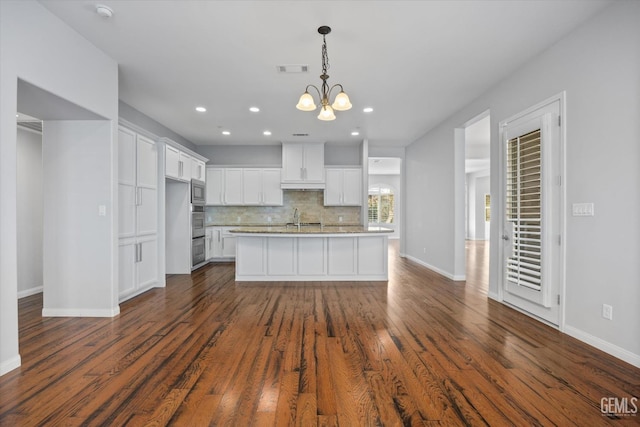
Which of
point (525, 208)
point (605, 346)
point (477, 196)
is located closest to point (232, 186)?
point (525, 208)

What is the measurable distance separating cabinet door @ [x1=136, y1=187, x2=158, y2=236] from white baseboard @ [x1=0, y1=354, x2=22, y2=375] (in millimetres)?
2119

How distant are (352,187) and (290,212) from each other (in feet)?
5.60

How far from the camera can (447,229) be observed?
18.0 feet

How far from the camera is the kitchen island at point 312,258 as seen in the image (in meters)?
5.09

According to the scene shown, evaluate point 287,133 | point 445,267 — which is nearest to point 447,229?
point 445,267

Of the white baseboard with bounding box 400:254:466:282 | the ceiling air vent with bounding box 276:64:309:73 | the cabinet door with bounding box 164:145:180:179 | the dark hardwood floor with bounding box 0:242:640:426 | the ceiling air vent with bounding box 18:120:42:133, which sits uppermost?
the ceiling air vent with bounding box 276:64:309:73

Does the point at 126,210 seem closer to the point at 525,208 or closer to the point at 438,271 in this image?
the point at 525,208

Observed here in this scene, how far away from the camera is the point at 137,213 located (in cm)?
419

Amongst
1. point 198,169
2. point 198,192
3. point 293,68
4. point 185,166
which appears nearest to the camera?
point 293,68

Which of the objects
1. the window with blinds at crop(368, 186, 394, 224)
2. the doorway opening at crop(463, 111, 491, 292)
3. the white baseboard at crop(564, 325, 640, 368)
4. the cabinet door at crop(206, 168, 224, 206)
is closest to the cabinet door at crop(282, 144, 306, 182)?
the cabinet door at crop(206, 168, 224, 206)

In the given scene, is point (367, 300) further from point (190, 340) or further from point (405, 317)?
point (190, 340)

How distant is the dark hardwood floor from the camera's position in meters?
1.74

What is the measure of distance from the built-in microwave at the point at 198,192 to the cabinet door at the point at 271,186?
139cm

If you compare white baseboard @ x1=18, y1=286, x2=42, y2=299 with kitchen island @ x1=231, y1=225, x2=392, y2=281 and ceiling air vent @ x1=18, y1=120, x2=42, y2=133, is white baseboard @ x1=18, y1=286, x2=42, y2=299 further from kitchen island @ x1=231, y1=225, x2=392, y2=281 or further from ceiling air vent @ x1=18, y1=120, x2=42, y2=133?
kitchen island @ x1=231, y1=225, x2=392, y2=281
